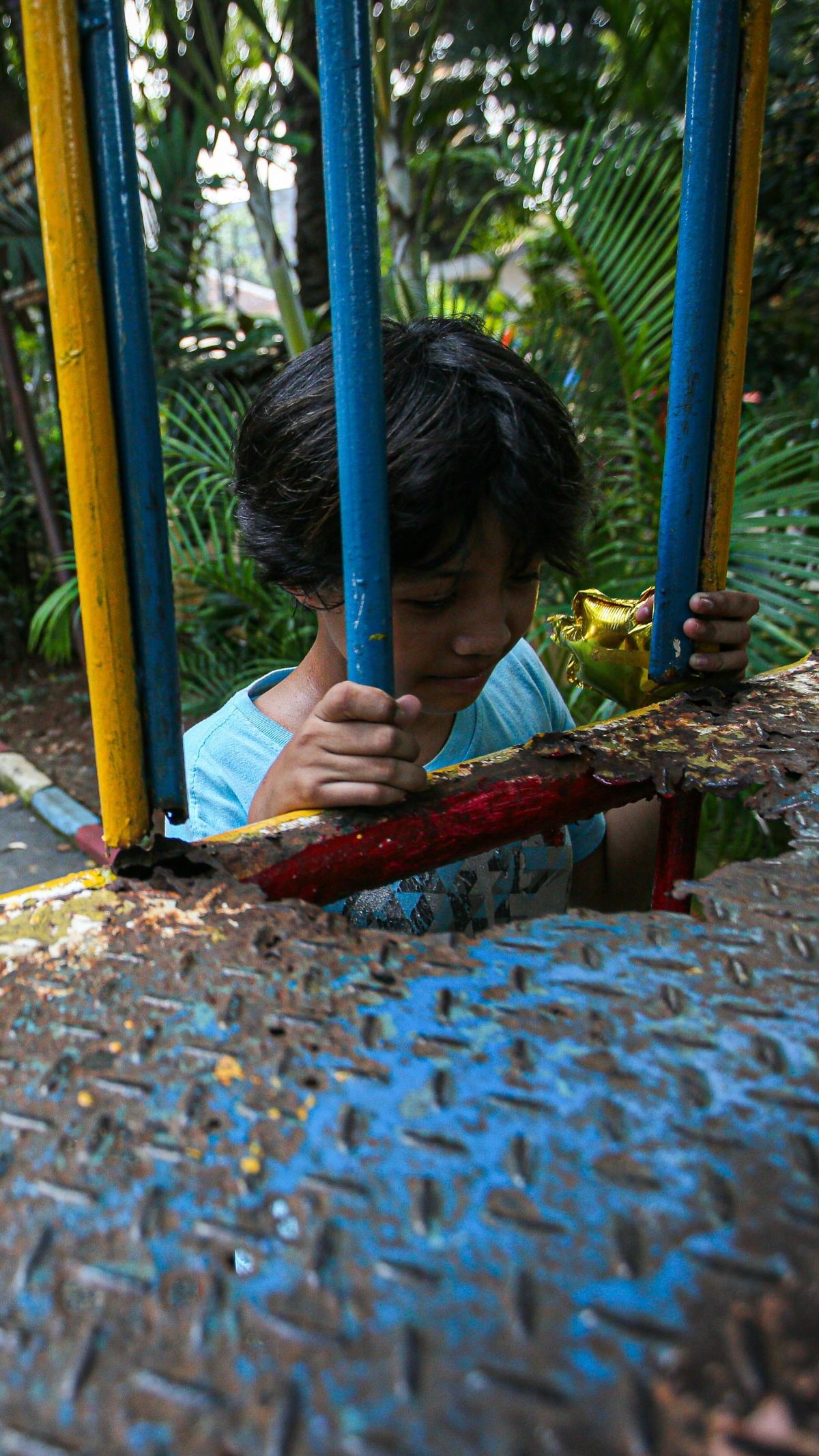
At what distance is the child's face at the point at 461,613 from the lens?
942mm

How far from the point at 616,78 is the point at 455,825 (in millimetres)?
3636

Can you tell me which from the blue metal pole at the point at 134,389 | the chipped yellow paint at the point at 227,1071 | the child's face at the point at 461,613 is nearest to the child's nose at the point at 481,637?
the child's face at the point at 461,613

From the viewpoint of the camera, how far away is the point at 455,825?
1.99 feet

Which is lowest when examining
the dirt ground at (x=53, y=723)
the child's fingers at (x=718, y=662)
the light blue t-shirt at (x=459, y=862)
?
the dirt ground at (x=53, y=723)

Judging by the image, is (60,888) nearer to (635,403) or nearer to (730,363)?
(730,363)

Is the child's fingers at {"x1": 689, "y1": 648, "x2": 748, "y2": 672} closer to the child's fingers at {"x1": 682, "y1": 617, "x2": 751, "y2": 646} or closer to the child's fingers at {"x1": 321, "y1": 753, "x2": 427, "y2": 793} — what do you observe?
the child's fingers at {"x1": 682, "y1": 617, "x2": 751, "y2": 646}

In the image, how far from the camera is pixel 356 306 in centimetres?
57

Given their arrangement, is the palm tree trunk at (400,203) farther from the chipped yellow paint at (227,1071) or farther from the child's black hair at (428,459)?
the chipped yellow paint at (227,1071)

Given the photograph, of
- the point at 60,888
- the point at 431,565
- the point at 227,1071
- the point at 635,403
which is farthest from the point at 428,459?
the point at 635,403

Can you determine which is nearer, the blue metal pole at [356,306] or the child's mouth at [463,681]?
the blue metal pole at [356,306]

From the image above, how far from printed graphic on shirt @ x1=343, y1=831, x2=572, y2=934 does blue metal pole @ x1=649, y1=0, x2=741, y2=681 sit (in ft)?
1.23

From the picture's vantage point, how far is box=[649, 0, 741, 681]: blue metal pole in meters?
0.69

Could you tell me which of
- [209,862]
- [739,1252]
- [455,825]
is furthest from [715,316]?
[739,1252]

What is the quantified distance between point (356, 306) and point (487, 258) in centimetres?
539
